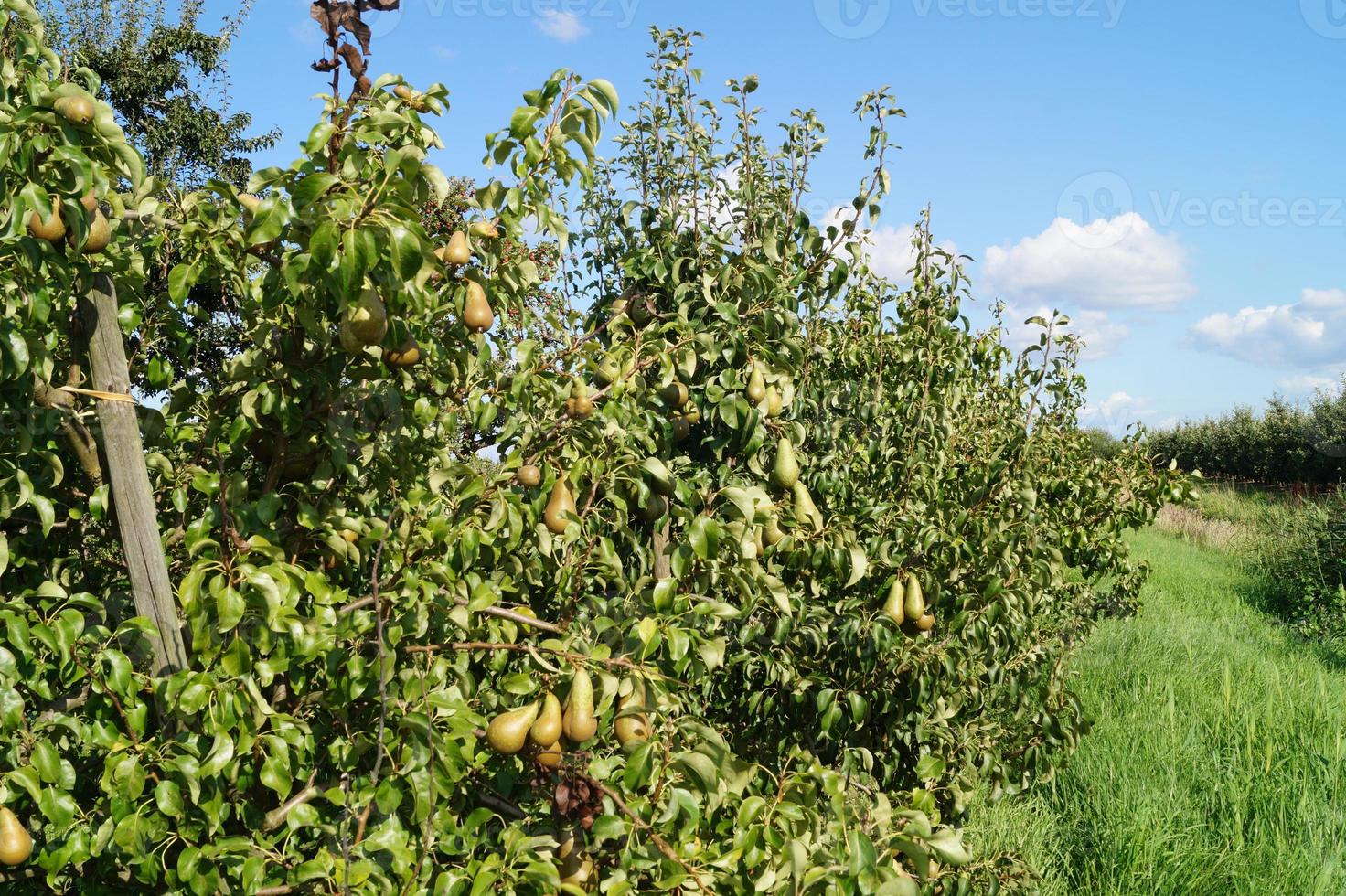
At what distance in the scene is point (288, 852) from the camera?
1.80 metres

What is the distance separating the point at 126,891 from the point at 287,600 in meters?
0.77

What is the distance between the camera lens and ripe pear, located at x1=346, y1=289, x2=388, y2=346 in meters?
1.68

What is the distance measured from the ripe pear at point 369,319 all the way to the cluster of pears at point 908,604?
1.78 metres

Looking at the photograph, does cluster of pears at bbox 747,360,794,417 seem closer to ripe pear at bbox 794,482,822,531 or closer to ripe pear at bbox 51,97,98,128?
ripe pear at bbox 794,482,822,531

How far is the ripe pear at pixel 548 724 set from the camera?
1717 mm

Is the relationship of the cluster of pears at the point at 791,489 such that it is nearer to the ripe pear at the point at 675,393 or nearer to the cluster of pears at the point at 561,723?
the ripe pear at the point at 675,393

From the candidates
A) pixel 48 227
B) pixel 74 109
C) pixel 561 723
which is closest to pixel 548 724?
pixel 561 723

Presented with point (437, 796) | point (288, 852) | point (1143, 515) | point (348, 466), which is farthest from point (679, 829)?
point (1143, 515)

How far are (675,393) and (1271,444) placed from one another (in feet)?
79.5

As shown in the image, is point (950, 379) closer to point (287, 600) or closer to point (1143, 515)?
point (1143, 515)

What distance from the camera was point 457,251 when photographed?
1956mm

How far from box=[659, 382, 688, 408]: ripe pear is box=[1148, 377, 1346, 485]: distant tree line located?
56.5 ft

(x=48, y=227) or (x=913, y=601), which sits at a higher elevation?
(x=48, y=227)

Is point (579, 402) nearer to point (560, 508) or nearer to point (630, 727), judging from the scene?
point (560, 508)
